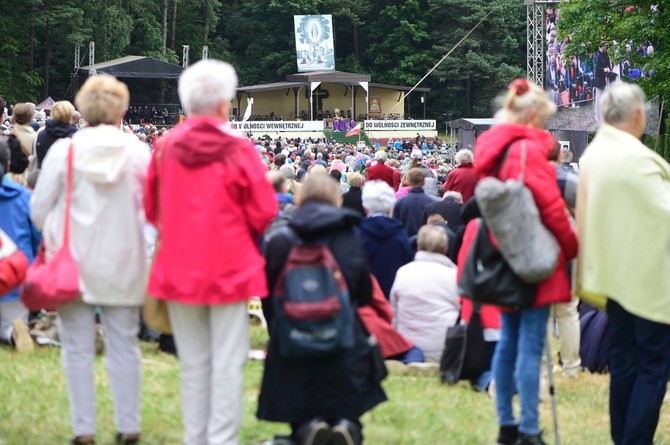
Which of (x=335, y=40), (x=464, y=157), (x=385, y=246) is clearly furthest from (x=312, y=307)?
(x=335, y=40)

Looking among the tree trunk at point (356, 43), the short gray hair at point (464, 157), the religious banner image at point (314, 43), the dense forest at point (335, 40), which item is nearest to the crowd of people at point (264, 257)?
the short gray hair at point (464, 157)

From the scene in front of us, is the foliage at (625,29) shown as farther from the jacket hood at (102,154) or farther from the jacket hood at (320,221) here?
the jacket hood at (320,221)

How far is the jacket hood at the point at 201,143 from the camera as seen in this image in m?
4.69

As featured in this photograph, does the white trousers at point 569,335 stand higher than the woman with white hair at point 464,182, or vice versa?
the woman with white hair at point 464,182

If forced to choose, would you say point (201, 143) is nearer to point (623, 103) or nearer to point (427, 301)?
point (623, 103)

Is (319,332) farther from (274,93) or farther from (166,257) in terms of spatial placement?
(274,93)

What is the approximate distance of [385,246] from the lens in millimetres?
8609

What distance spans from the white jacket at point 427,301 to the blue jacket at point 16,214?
7.92ft

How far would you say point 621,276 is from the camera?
203 inches

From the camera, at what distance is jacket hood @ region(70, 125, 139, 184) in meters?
5.06

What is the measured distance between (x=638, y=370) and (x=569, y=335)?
8.97 feet

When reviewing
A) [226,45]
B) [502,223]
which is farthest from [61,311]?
[226,45]

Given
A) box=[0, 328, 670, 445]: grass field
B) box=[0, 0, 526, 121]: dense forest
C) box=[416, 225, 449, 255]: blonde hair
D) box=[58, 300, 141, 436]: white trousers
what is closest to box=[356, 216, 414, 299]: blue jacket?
box=[416, 225, 449, 255]: blonde hair

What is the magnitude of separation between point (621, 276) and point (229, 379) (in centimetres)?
174
